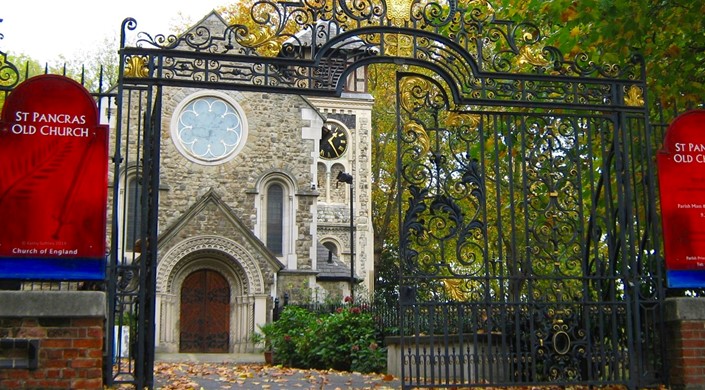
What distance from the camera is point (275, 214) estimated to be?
28234 millimetres

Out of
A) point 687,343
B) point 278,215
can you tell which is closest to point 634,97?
point 687,343

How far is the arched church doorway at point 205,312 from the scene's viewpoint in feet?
85.7

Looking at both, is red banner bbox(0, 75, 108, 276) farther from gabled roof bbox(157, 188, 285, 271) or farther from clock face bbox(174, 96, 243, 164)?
clock face bbox(174, 96, 243, 164)

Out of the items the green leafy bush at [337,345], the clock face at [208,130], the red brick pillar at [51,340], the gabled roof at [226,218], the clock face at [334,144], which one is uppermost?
the clock face at [334,144]

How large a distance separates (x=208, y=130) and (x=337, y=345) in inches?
507

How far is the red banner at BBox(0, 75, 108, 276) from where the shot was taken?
8133 millimetres

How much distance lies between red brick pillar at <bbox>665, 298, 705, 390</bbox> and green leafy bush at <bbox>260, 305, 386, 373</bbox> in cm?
642

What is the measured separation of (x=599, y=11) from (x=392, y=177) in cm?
3240

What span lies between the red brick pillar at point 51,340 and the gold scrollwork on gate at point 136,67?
8.20ft

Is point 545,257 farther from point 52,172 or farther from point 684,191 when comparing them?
point 52,172

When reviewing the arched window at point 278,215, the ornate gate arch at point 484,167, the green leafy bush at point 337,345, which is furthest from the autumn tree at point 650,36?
the arched window at point 278,215

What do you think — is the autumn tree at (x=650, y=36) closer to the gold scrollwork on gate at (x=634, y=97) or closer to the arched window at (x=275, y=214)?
the gold scrollwork on gate at (x=634, y=97)

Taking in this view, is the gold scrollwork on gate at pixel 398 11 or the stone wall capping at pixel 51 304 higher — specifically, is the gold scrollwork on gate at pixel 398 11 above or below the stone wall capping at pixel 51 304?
above

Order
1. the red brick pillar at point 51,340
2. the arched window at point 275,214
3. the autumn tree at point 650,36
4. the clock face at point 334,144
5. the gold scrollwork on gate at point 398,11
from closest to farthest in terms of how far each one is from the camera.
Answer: the red brick pillar at point 51,340 < the gold scrollwork on gate at point 398,11 < the autumn tree at point 650,36 < the arched window at point 275,214 < the clock face at point 334,144
